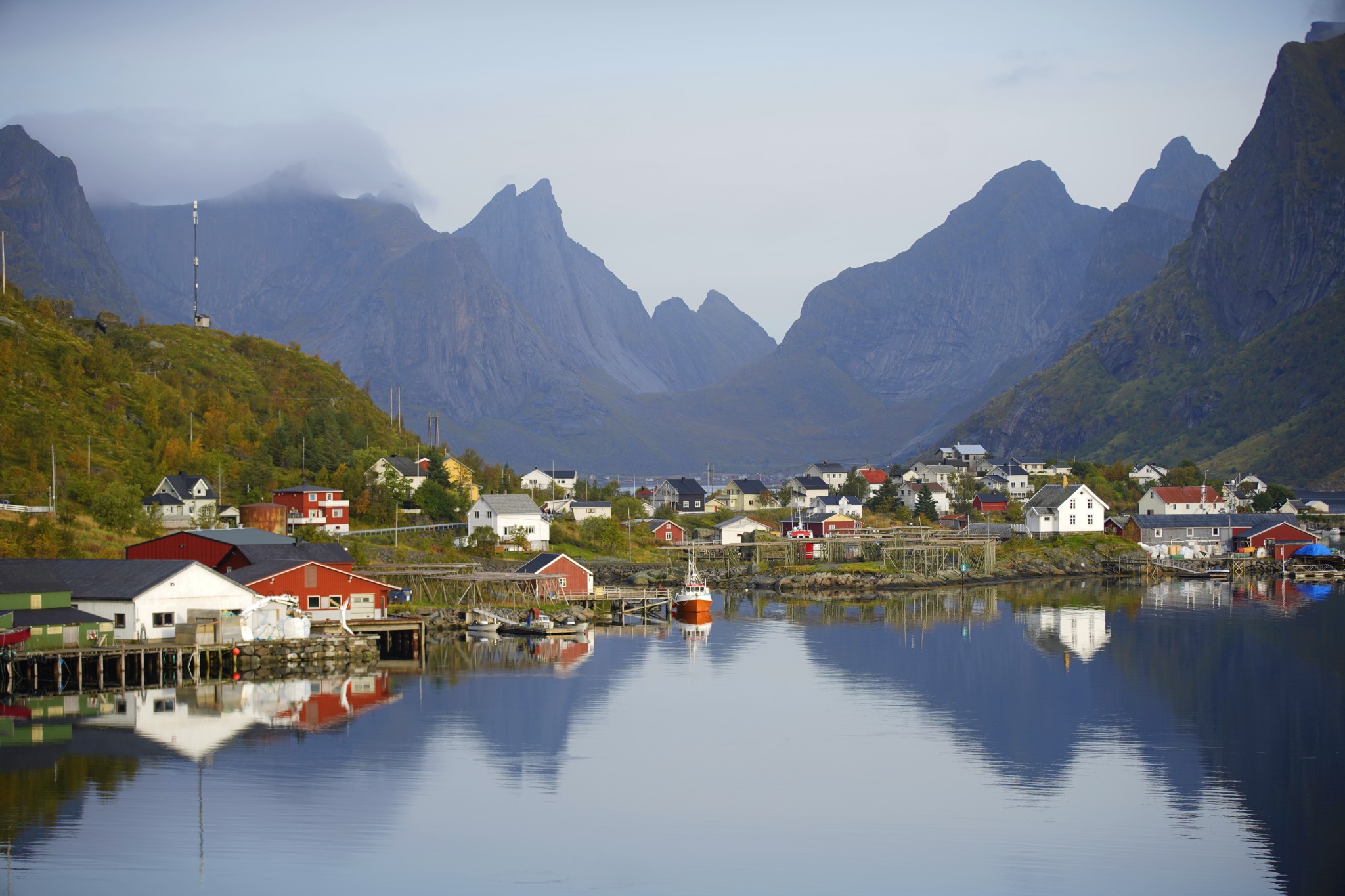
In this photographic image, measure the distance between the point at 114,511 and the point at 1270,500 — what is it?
91.2m

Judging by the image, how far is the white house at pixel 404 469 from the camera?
86.2 meters

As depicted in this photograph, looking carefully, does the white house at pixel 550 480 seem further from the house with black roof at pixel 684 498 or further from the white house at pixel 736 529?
the white house at pixel 736 529

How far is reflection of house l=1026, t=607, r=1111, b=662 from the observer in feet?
183

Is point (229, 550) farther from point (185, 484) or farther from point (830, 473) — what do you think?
point (830, 473)

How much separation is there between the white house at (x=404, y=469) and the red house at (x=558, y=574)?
20.8m

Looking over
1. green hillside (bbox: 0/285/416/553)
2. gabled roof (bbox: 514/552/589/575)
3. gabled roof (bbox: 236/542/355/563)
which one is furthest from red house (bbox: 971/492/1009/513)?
gabled roof (bbox: 236/542/355/563)

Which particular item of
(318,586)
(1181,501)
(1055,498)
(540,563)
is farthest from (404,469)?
(1181,501)

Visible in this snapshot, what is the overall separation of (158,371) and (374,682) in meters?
60.6

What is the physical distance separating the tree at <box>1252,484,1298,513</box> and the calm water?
65359mm

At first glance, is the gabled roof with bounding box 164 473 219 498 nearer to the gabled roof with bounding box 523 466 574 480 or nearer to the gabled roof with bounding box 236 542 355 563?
the gabled roof with bounding box 236 542 355 563

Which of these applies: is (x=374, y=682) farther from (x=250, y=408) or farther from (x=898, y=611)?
(x=250, y=408)

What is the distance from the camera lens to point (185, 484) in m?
75.0

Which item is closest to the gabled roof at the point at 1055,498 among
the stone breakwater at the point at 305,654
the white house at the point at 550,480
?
the white house at the point at 550,480

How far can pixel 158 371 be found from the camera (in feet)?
323
